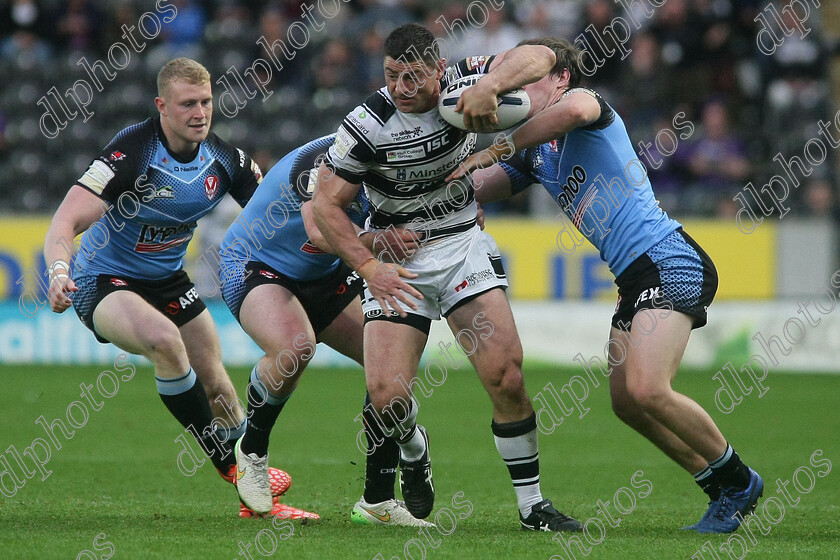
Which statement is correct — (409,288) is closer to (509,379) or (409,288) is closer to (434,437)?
(509,379)

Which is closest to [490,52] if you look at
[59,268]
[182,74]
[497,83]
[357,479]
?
[357,479]

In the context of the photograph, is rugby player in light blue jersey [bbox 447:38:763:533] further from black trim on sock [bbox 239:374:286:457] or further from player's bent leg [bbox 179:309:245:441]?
player's bent leg [bbox 179:309:245:441]

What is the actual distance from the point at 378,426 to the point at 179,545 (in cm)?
126

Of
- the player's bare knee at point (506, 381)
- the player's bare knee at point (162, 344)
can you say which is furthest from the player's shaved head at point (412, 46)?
the player's bare knee at point (162, 344)

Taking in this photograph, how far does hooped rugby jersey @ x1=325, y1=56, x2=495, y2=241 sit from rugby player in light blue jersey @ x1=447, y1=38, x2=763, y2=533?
173 millimetres

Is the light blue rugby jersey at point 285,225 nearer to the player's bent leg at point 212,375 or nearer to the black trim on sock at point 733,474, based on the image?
the player's bent leg at point 212,375

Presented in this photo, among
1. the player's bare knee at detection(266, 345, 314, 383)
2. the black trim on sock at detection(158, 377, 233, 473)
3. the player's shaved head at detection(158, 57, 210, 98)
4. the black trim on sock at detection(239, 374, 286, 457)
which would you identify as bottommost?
the black trim on sock at detection(158, 377, 233, 473)

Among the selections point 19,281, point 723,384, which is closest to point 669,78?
point 723,384

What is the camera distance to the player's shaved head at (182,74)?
648cm

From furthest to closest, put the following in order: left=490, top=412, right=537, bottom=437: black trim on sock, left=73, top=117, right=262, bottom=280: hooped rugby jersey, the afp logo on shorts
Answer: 1. the afp logo on shorts
2. left=73, top=117, right=262, bottom=280: hooped rugby jersey
3. left=490, top=412, right=537, bottom=437: black trim on sock

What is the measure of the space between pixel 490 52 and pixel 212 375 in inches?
380

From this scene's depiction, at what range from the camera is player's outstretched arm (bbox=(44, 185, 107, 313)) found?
18.4 feet

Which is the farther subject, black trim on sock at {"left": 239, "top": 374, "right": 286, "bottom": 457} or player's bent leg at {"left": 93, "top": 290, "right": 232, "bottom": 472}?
player's bent leg at {"left": 93, "top": 290, "right": 232, "bottom": 472}

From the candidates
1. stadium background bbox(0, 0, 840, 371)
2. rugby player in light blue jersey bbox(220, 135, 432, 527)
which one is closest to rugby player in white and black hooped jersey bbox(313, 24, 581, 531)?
rugby player in light blue jersey bbox(220, 135, 432, 527)
